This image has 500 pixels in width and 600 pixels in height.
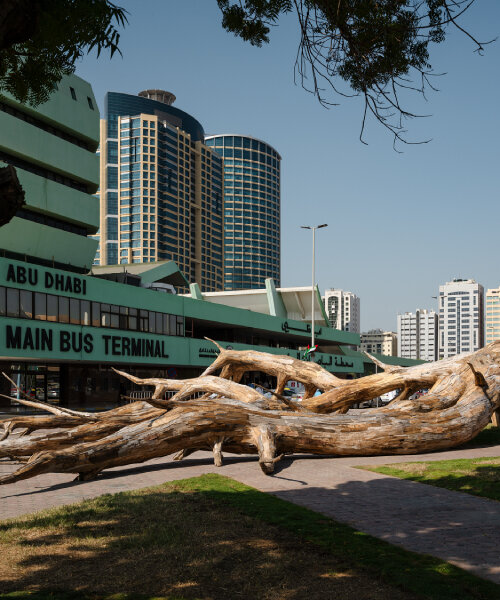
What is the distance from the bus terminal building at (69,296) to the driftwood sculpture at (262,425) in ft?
69.3

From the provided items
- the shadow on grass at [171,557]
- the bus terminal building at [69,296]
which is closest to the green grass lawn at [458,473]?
the shadow on grass at [171,557]

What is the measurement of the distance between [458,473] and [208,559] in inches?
247

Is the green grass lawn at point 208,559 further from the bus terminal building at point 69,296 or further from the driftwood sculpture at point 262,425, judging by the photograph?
the bus terminal building at point 69,296

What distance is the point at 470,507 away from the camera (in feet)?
27.2

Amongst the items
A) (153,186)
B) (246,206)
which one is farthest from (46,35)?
(246,206)

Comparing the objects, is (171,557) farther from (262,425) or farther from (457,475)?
(457,475)

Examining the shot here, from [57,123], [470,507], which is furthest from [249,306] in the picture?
[470,507]

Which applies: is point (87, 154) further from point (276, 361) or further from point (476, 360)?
point (476, 360)

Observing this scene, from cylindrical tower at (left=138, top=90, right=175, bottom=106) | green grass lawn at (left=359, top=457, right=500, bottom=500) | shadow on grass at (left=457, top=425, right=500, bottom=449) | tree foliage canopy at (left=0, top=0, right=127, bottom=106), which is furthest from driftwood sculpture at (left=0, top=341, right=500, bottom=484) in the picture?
cylindrical tower at (left=138, top=90, right=175, bottom=106)

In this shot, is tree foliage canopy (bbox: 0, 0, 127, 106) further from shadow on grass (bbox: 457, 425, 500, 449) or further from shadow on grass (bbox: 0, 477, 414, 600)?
shadow on grass (bbox: 457, 425, 500, 449)

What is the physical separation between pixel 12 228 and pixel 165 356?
1403cm

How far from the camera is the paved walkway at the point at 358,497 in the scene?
6.59 meters

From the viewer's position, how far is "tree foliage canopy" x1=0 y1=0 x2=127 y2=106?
3.91 metres

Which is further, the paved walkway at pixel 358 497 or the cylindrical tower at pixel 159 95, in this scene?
the cylindrical tower at pixel 159 95
